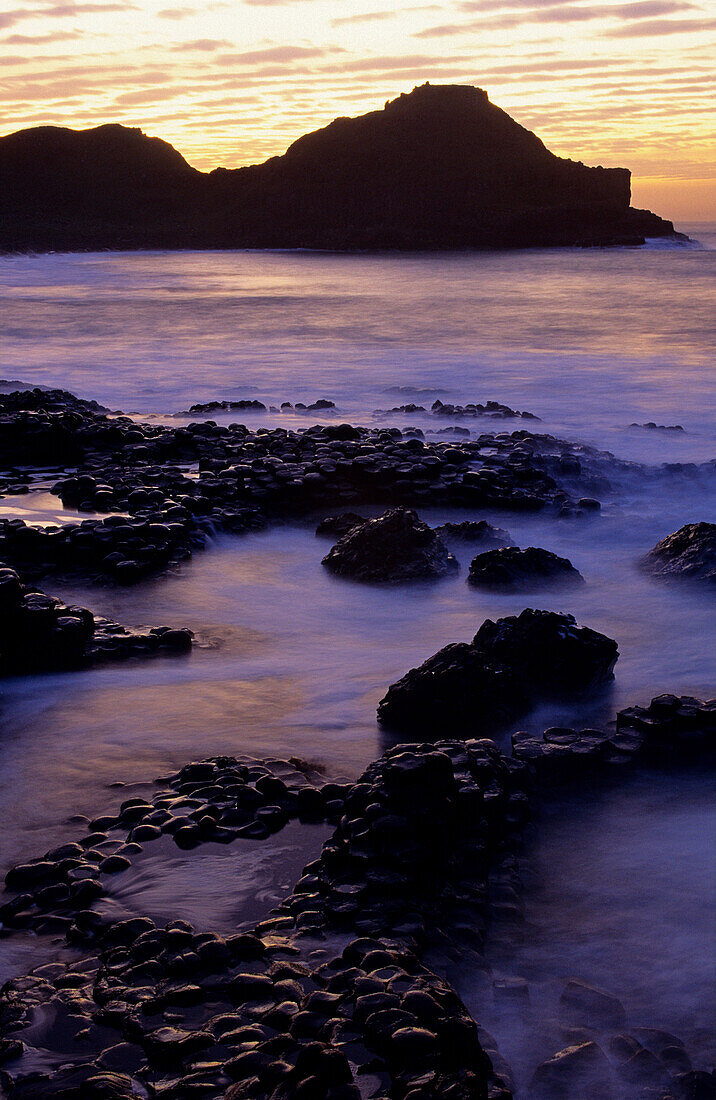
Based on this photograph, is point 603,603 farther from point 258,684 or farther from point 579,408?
point 579,408

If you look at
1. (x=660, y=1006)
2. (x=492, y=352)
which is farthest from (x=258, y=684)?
(x=492, y=352)

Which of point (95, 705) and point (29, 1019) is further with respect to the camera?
point (95, 705)

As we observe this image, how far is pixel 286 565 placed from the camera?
7254 millimetres

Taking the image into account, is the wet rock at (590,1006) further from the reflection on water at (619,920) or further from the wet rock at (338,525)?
the wet rock at (338,525)

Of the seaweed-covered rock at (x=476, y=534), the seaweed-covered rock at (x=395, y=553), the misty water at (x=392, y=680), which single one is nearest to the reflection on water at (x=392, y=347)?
the misty water at (x=392, y=680)

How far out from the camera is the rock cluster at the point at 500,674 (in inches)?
175

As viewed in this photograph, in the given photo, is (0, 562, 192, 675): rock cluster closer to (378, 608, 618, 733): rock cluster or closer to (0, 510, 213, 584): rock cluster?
(0, 510, 213, 584): rock cluster

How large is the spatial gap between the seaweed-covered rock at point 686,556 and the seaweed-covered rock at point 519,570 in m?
0.67

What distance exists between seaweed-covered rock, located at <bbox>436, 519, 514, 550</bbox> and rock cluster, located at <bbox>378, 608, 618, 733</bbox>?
257 cm

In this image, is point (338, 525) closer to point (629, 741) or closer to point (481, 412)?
point (629, 741)

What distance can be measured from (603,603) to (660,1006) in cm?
391

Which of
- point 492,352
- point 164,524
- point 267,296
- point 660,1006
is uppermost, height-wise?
point 267,296

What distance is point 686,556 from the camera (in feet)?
23.0

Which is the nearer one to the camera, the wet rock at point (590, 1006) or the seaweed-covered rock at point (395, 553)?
the wet rock at point (590, 1006)
